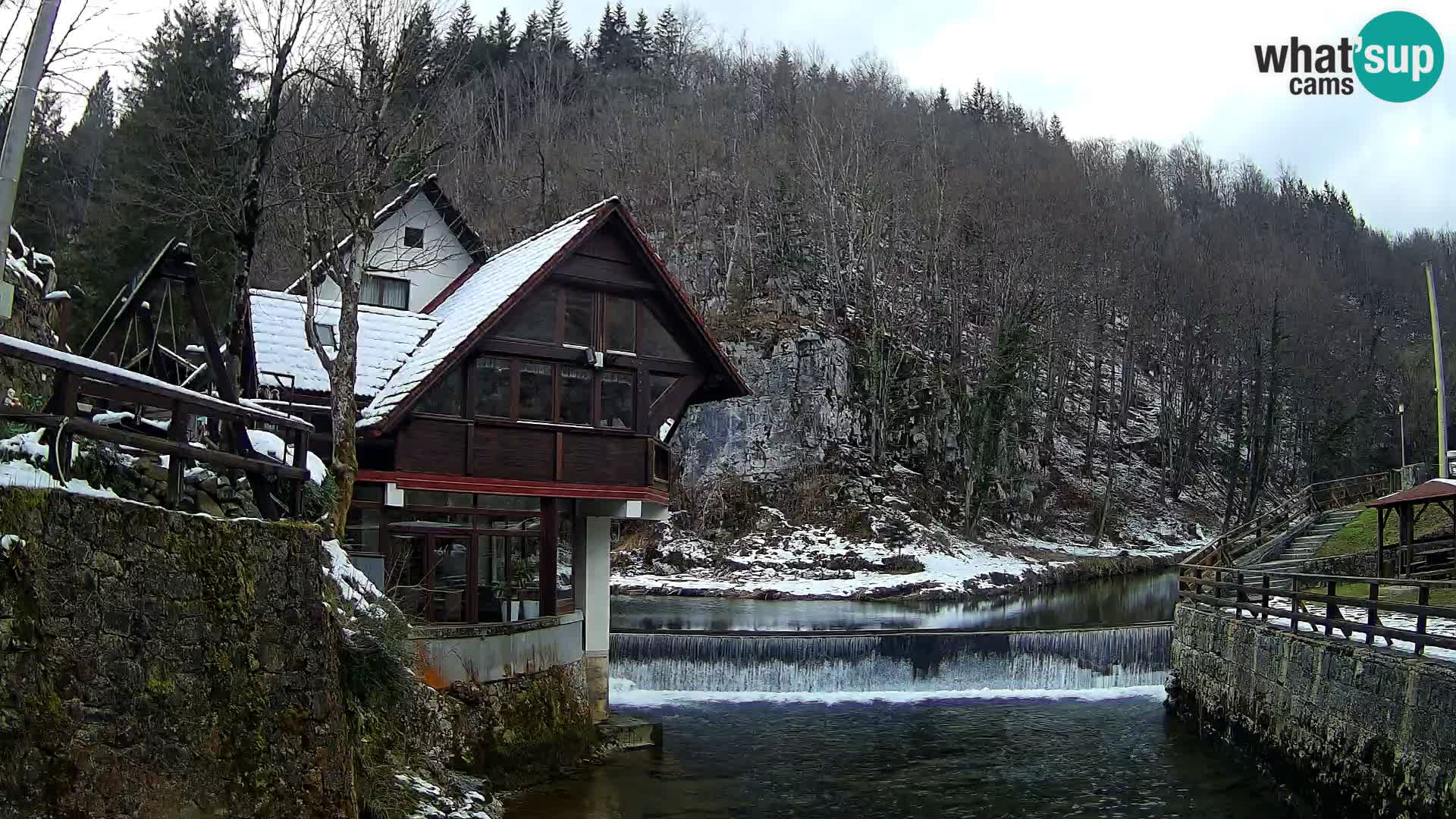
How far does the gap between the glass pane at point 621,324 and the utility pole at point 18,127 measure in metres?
11.5

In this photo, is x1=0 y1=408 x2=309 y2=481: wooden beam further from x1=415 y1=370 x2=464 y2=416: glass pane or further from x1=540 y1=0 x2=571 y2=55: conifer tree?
x1=540 y1=0 x2=571 y2=55: conifer tree

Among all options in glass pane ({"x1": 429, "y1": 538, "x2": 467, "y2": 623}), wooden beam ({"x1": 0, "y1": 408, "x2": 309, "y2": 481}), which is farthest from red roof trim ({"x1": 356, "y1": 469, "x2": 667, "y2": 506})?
wooden beam ({"x1": 0, "y1": 408, "x2": 309, "y2": 481})

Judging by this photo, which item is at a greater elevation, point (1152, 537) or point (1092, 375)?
point (1092, 375)

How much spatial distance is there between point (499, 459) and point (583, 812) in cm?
614

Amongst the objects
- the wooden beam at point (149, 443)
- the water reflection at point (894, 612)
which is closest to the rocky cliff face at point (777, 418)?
the water reflection at point (894, 612)

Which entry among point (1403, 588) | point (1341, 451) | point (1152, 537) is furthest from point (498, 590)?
point (1341, 451)

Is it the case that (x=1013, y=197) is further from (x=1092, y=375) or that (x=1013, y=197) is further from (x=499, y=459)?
(x=499, y=459)

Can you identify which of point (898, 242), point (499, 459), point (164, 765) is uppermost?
point (898, 242)

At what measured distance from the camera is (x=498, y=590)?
2139 cm

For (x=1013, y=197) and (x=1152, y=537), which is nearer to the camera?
(x=1152, y=537)

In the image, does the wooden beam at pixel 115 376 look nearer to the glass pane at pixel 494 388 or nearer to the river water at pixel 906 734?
the river water at pixel 906 734

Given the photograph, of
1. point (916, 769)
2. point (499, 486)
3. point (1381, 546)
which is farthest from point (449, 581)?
point (1381, 546)

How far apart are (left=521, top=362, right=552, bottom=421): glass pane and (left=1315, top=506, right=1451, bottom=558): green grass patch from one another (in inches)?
1081

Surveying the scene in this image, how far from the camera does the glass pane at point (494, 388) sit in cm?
1964
